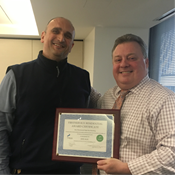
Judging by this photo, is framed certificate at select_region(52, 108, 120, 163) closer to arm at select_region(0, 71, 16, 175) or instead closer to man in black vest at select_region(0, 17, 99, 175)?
man in black vest at select_region(0, 17, 99, 175)

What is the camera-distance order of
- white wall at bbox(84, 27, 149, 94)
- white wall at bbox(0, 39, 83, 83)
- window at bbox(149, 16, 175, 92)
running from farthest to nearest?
white wall at bbox(0, 39, 83, 83) < white wall at bbox(84, 27, 149, 94) < window at bbox(149, 16, 175, 92)

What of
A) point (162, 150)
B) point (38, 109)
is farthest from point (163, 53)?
point (38, 109)

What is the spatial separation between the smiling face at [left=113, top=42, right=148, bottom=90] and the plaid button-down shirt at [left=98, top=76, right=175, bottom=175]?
44 millimetres

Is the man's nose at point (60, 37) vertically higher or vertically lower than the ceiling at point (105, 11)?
lower

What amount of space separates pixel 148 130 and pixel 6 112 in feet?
→ 2.82

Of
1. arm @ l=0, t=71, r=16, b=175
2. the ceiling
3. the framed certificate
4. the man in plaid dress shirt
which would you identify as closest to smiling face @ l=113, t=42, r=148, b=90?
the man in plaid dress shirt

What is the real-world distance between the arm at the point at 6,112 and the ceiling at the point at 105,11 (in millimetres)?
1077

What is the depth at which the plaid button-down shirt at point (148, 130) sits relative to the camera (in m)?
0.82

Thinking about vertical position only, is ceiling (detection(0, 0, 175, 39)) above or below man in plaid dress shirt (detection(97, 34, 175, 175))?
above

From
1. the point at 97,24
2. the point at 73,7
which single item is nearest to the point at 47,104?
the point at 73,7

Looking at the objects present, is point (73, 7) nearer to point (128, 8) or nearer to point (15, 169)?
point (128, 8)

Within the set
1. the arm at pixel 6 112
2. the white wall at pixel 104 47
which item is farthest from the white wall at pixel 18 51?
the arm at pixel 6 112

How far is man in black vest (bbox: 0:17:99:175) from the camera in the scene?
104cm

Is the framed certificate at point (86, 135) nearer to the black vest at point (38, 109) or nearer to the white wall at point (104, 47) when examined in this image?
the black vest at point (38, 109)
